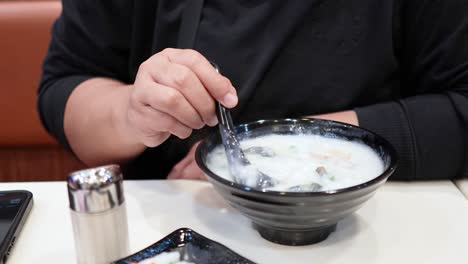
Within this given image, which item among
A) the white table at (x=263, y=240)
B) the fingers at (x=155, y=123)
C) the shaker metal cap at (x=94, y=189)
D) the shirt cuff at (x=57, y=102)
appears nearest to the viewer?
the shaker metal cap at (x=94, y=189)

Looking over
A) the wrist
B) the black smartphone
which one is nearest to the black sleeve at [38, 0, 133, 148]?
the wrist

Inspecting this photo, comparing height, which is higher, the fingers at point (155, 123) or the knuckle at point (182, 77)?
the knuckle at point (182, 77)

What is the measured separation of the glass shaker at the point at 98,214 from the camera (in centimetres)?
62

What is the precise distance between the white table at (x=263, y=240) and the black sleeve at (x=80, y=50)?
0.26 meters

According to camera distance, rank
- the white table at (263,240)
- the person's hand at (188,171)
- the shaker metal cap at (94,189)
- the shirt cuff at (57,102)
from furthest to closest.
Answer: the shirt cuff at (57,102) → the person's hand at (188,171) → the white table at (263,240) → the shaker metal cap at (94,189)

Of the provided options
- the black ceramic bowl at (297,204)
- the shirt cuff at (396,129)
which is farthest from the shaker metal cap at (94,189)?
the shirt cuff at (396,129)

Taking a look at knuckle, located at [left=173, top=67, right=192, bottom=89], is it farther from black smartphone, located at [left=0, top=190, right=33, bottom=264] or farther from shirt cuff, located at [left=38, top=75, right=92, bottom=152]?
shirt cuff, located at [left=38, top=75, right=92, bottom=152]

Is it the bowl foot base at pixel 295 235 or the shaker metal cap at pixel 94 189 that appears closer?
the shaker metal cap at pixel 94 189

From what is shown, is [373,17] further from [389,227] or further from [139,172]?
[139,172]

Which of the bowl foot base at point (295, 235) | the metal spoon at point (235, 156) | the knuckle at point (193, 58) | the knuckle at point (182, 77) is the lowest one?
the bowl foot base at point (295, 235)

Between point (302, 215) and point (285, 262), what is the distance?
0.08 m

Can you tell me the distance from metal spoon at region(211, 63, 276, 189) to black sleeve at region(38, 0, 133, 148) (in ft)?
1.49

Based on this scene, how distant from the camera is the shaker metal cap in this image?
2.03 feet

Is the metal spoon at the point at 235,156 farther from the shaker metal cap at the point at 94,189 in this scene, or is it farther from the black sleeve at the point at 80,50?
the black sleeve at the point at 80,50
